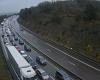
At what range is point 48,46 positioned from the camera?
2424 inches

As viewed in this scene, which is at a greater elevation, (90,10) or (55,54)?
(90,10)

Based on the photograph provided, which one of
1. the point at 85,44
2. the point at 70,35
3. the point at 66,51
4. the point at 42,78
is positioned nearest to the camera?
the point at 42,78

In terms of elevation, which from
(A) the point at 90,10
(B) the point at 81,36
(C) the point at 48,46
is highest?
(A) the point at 90,10

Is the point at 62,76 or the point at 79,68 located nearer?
the point at 62,76

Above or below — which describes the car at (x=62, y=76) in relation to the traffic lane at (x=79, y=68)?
above

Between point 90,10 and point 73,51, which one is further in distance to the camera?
point 90,10

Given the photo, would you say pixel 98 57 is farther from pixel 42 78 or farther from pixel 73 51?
pixel 42 78

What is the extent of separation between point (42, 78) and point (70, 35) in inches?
1014

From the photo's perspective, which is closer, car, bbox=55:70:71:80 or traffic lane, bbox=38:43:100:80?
car, bbox=55:70:71:80

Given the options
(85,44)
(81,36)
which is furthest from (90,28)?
(85,44)

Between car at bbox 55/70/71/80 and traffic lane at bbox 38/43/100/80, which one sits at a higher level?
car at bbox 55/70/71/80

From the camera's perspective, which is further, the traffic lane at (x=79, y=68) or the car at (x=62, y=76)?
the traffic lane at (x=79, y=68)

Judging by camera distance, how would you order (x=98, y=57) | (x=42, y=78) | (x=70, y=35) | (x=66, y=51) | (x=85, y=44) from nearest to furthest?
(x=42, y=78) < (x=98, y=57) < (x=85, y=44) < (x=66, y=51) < (x=70, y=35)

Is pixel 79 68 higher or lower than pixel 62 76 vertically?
lower
